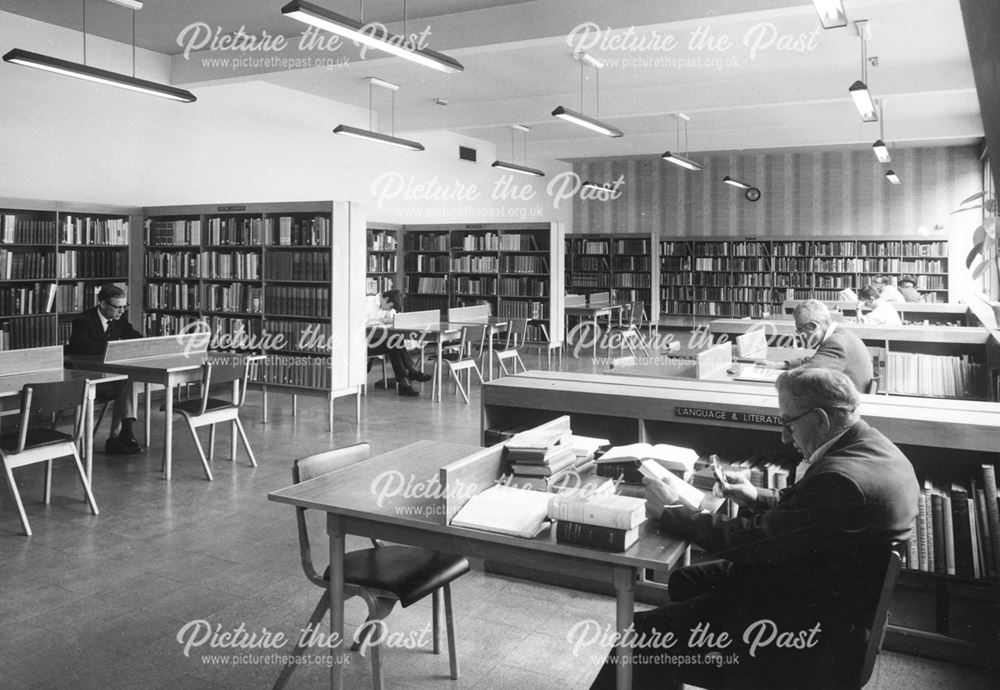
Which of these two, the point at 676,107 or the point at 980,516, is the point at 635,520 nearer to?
the point at 980,516

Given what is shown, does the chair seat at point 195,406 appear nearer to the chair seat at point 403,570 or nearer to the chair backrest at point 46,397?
the chair backrest at point 46,397

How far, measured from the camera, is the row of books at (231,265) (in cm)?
828

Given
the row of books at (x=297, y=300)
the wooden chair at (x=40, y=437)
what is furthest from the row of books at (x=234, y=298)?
the wooden chair at (x=40, y=437)

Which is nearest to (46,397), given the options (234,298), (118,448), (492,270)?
(118,448)

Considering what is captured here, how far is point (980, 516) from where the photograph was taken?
3041 mm

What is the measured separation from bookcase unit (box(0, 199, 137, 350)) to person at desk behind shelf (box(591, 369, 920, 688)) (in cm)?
736

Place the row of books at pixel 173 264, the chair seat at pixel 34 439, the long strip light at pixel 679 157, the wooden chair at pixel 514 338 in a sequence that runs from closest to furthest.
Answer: the chair seat at pixel 34 439, the row of books at pixel 173 264, the wooden chair at pixel 514 338, the long strip light at pixel 679 157

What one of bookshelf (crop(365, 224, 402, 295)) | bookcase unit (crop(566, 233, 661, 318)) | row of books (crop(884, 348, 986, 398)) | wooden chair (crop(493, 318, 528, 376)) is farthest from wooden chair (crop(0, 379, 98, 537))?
bookcase unit (crop(566, 233, 661, 318))

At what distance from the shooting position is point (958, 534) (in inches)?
121

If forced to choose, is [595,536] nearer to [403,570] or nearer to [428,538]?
[428,538]

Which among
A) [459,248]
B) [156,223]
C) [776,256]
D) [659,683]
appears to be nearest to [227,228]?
[156,223]

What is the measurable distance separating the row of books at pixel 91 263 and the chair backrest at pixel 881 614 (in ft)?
26.7

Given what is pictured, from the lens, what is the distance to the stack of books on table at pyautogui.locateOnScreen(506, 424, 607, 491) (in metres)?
2.75

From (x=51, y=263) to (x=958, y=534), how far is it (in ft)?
26.7
